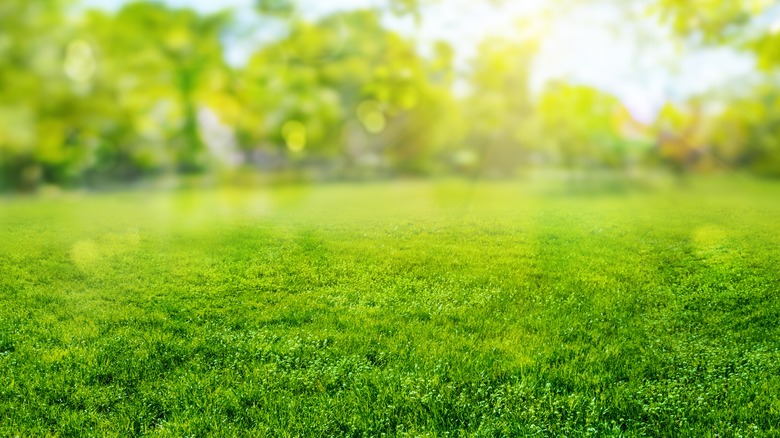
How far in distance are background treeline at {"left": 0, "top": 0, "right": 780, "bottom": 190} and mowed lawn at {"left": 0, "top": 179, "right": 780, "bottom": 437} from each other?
0.24 metres

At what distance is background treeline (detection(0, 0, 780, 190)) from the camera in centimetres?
377

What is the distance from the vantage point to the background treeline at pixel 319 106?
3766mm

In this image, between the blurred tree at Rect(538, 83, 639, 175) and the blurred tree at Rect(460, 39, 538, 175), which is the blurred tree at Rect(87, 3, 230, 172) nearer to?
the blurred tree at Rect(460, 39, 538, 175)

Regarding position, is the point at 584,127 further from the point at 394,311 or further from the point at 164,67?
the point at 164,67

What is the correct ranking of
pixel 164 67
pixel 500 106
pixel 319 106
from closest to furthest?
pixel 164 67 < pixel 319 106 < pixel 500 106

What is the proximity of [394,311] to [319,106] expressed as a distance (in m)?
1.45

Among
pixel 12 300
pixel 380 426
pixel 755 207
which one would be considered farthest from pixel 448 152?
pixel 12 300

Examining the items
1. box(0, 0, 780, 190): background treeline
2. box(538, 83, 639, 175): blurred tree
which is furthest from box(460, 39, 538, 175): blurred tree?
box(538, 83, 639, 175): blurred tree

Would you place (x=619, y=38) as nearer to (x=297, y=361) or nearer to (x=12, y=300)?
(x=297, y=361)

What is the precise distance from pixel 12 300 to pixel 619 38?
4608 mm

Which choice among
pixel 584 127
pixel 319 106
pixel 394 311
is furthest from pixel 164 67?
pixel 584 127

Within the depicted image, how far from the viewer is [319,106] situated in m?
4.33

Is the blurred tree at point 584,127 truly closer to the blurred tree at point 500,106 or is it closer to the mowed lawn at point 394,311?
the blurred tree at point 500,106

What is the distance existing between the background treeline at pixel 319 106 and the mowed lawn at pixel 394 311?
9.4 inches
